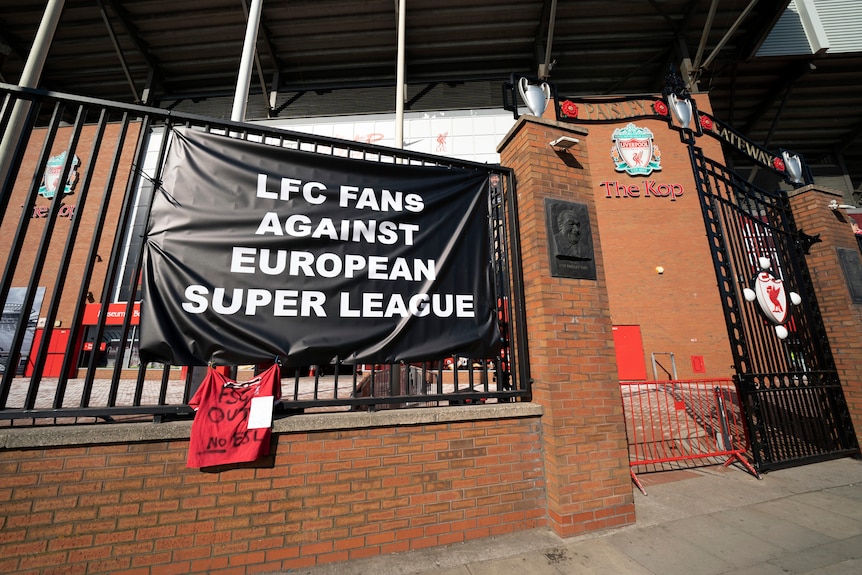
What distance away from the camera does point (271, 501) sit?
2.62 m

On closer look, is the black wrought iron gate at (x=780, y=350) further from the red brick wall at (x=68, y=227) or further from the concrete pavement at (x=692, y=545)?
the red brick wall at (x=68, y=227)

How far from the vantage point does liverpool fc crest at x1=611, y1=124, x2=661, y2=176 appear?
15.1m

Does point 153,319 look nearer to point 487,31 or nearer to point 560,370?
point 560,370

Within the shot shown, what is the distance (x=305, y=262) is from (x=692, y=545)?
4.08 m

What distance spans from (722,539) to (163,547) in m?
4.42

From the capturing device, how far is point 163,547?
2404 mm

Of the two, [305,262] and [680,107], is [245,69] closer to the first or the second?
[305,262]

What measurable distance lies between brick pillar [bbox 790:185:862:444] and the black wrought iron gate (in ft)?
0.34

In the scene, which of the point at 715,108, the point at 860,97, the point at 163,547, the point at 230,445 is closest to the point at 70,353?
the point at 230,445

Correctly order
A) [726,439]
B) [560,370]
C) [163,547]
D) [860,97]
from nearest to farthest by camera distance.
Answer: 1. [163,547]
2. [560,370]
3. [726,439]
4. [860,97]

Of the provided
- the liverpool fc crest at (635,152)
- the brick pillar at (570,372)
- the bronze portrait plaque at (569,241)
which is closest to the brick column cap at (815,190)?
the brick pillar at (570,372)

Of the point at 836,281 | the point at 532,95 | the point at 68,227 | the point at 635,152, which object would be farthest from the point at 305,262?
the point at 68,227

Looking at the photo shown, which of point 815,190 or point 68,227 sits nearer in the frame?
point 815,190

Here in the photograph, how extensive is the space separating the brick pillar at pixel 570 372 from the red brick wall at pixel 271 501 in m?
0.29
